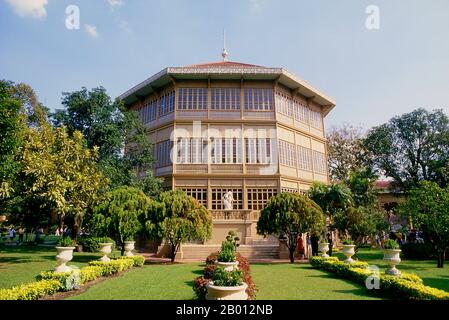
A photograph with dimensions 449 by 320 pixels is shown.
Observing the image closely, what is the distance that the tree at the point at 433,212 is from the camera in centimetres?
1477

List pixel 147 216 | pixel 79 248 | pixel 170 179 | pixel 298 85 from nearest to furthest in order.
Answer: pixel 147 216 → pixel 79 248 → pixel 170 179 → pixel 298 85

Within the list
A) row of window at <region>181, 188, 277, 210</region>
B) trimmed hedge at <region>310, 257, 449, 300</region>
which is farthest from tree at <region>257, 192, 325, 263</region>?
row of window at <region>181, 188, 277, 210</region>

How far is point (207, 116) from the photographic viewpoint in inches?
992

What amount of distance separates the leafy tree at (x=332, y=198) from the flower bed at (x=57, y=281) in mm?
14568

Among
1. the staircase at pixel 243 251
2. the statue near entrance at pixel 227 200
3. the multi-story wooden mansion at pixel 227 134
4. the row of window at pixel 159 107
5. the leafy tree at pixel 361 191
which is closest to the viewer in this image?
the staircase at pixel 243 251

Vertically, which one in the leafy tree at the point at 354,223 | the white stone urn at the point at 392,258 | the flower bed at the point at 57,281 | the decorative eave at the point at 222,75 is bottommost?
the flower bed at the point at 57,281

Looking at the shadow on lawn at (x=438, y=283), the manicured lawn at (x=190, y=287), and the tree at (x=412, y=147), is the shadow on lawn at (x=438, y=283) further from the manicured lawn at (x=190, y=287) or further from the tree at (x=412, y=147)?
the tree at (x=412, y=147)

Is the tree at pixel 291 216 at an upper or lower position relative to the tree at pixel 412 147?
lower

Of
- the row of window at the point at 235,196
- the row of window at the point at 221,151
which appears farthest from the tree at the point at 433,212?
the row of window at the point at 221,151

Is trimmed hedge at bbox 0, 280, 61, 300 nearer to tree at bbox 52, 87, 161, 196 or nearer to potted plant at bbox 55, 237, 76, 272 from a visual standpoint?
potted plant at bbox 55, 237, 76, 272

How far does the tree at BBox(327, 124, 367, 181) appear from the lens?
35.5 meters

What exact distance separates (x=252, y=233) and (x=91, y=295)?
1535cm
